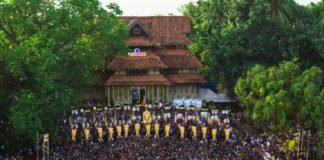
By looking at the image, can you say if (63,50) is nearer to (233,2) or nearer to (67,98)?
(67,98)

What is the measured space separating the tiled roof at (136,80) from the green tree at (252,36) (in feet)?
16.4

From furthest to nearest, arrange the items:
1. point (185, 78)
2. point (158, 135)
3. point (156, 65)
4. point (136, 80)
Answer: point (185, 78) < point (156, 65) < point (136, 80) < point (158, 135)

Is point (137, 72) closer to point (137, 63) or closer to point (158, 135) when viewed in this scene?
point (137, 63)

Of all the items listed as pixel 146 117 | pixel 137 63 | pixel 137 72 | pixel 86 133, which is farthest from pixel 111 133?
pixel 137 72

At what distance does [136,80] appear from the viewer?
50938 millimetres

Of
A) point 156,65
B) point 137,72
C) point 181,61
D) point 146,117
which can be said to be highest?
point 181,61

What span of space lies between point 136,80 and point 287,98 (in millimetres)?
15986

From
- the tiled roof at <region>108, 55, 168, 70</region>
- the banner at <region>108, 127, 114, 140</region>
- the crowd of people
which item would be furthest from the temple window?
the banner at <region>108, 127, 114, 140</region>

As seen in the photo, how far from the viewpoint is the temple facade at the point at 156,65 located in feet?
167

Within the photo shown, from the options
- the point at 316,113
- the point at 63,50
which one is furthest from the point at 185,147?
the point at 63,50

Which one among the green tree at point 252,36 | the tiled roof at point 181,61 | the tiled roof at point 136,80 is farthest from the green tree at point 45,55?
the green tree at point 252,36

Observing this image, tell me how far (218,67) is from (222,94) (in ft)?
11.7

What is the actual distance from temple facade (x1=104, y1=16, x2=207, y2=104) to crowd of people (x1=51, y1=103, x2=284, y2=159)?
536 cm

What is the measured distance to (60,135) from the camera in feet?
136
